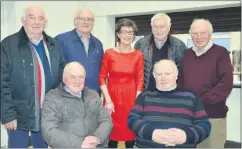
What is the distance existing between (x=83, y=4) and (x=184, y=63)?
10.3ft

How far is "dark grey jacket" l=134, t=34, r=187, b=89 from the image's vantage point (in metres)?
2.67

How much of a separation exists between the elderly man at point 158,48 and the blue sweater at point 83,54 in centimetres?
46

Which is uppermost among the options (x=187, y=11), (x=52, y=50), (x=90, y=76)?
(x=187, y=11)

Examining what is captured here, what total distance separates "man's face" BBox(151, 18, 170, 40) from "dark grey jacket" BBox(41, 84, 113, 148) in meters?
0.83

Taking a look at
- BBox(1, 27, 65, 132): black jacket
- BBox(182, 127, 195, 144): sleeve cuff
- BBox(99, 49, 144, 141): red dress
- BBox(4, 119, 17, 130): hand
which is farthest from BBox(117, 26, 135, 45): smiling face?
BBox(4, 119, 17, 130): hand

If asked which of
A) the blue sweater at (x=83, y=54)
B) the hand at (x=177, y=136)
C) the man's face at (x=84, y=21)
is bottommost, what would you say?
the hand at (x=177, y=136)

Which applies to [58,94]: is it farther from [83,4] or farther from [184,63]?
[83,4]

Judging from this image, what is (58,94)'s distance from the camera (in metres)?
2.20

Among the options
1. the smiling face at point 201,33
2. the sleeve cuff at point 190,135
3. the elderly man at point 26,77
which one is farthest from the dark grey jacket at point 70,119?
the smiling face at point 201,33

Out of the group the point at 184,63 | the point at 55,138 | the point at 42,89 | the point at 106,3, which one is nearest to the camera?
the point at 55,138

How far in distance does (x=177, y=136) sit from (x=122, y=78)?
0.88 metres

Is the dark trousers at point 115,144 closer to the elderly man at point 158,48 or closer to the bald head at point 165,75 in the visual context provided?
the elderly man at point 158,48

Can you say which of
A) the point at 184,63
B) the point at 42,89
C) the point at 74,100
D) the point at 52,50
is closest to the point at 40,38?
the point at 52,50

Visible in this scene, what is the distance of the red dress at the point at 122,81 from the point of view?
267 centimetres
